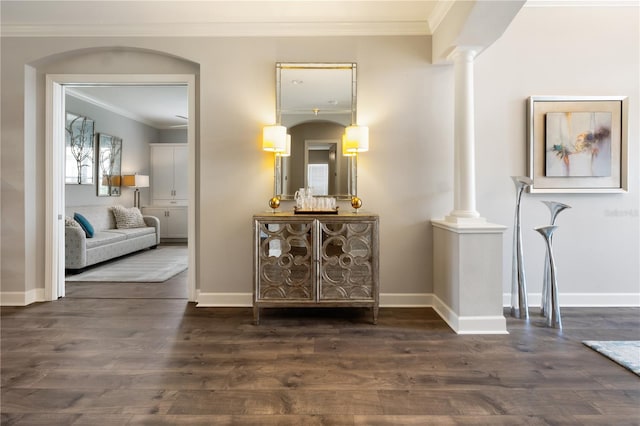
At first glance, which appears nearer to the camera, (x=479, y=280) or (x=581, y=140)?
(x=479, y=280)

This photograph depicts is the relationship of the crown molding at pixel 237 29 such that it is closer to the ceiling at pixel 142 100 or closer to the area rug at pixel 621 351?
the ceiling at pixel 142 100

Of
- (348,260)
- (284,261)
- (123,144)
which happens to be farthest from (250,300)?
(123,144)

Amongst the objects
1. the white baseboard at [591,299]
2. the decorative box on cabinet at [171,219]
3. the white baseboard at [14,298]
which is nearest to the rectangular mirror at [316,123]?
the white baseboard at [591,299]

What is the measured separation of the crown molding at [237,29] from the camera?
348 centimetres

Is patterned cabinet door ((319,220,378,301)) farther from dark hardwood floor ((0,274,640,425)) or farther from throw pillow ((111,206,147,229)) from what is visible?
throw pillow ((111,206,147,229))

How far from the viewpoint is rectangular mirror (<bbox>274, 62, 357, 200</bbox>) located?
Answer: 3537 mm

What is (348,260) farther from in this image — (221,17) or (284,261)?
(221,17)

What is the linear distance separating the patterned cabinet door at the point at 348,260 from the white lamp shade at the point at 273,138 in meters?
0.85

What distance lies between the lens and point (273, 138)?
333cm

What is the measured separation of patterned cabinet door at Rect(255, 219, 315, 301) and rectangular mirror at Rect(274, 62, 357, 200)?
589mm

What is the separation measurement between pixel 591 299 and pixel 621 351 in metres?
1.21

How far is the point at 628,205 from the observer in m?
3.55

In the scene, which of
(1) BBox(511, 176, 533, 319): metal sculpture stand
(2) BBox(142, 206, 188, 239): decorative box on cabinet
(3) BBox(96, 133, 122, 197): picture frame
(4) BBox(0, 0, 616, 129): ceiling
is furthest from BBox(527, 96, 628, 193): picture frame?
(2) BBox(142, 206, 188, 239): decorative box on cabinet

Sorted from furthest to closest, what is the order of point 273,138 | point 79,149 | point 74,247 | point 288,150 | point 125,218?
point 125,218
point 79,149
point 74,247
point 288,150
point 273,138
